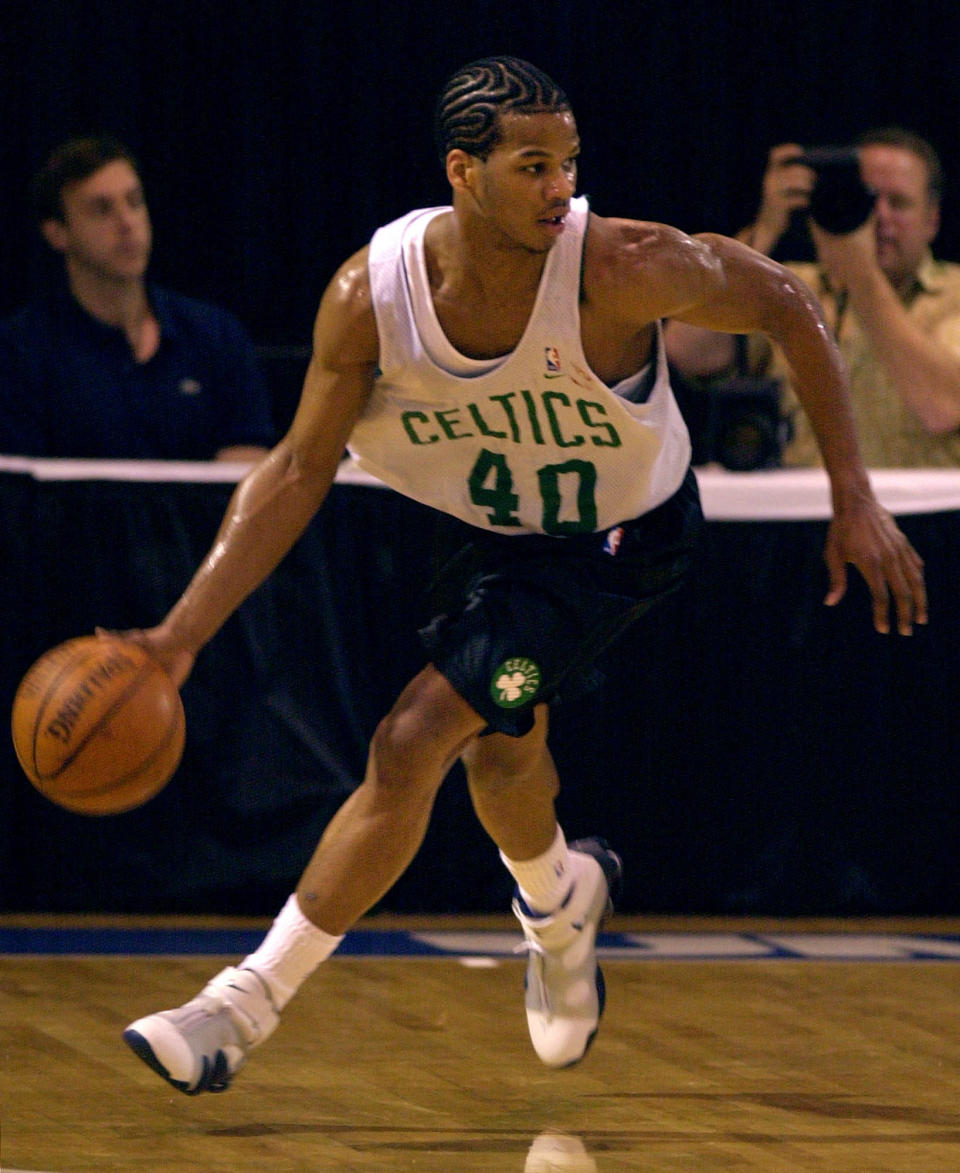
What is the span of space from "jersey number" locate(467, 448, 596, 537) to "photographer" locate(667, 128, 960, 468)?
81.4 inches

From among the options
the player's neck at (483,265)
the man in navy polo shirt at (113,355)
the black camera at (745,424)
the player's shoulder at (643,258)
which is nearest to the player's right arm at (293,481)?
the player's neck at (483,265)

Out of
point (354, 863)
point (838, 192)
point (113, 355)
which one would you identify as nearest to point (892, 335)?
point (838, 192)

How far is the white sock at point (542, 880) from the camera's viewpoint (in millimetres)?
3604

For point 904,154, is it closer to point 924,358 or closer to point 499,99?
point 924,358

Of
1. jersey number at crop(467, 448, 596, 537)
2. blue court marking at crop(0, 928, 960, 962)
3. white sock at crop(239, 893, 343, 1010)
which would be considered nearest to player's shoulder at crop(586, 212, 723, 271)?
jersey number at crop(467, 448, 596, 537)

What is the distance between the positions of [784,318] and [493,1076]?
135 centimetres

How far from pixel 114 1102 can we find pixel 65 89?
4.15m

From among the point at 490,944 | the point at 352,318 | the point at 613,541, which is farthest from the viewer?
the point at 490,944

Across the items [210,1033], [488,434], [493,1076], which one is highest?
[488,434]

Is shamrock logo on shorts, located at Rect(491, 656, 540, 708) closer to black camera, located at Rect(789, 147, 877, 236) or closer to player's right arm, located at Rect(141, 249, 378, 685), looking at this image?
player's right arm, located at Rect(141, 249, 378, 685)

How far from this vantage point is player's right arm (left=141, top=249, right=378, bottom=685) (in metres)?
3.16

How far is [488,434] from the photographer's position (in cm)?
327

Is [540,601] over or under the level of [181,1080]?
over

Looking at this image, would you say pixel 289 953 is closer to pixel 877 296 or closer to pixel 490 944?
pixel 490 944
